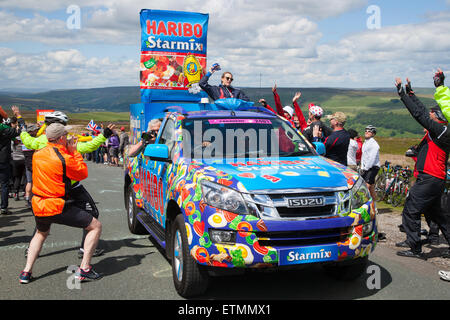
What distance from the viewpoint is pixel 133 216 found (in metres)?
7.54

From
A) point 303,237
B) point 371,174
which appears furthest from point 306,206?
point 371,174

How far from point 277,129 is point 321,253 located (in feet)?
6.82

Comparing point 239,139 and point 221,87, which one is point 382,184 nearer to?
point 221,87

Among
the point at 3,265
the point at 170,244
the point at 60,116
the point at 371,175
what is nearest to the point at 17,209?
the point at 3,265

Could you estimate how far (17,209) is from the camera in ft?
34.5

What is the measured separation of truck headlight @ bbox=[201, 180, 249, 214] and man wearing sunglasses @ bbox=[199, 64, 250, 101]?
484 cm

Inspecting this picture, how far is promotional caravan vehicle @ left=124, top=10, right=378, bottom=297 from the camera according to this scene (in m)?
4.09

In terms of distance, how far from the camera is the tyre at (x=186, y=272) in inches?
172

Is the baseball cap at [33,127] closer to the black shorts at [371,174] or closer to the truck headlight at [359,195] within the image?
the black shorts at [371,174]

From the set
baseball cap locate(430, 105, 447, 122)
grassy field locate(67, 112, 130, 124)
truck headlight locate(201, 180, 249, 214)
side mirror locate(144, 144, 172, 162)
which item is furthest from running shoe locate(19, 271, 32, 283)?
grassy field locate(67, 112, 130, 124)

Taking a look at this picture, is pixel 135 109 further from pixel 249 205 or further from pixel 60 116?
pixel 249 205

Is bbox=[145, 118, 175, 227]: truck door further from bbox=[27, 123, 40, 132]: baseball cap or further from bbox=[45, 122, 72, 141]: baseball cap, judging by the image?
bbox=[27, 123, 40, 132]: baseball cap

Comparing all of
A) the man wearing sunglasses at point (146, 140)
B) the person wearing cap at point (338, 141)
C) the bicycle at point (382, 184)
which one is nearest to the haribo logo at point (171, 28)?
the man wearing sunglasses at point (146, 140)

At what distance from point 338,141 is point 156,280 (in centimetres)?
390
